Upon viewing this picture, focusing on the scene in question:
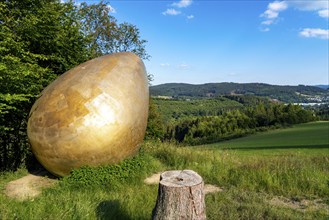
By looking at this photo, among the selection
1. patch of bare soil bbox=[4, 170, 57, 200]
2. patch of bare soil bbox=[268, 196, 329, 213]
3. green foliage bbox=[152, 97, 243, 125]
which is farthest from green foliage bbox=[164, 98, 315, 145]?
patch of bare soil bbox=[268, 196, 329, 213]

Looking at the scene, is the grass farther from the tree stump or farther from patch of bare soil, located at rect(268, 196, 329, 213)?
the tree stump

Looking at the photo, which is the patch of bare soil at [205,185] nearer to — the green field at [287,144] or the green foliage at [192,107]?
the green field at [287,144]

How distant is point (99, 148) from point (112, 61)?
290 cm

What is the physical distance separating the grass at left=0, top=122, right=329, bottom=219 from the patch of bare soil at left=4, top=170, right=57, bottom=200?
333mm

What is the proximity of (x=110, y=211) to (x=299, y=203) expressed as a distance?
A: 14.8 feet

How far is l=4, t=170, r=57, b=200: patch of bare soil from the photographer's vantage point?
28.5 feet

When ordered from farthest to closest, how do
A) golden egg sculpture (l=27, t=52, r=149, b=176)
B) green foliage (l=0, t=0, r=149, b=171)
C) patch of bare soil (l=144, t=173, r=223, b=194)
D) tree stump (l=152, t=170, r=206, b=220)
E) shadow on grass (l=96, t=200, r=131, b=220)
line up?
green foliage (l=0, t=0, r=149, b=171) < patch of bare soil (l=144, t=173, r=223, b=194) < golden egg sculpture (l=27, t=52, r=149, b=176) < shadow on grass (l=96, t=200, r=131, b=220) < tree stump (l=152, t=170, r=206, b=220)

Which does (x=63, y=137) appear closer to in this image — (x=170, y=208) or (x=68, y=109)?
(x=68, y=109)

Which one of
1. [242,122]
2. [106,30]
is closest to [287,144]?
[106,30]

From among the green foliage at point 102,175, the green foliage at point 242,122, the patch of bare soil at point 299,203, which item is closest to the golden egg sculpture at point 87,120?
the green foliage at point 102,175

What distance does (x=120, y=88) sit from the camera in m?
9.52

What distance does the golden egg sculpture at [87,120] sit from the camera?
886 centimetres

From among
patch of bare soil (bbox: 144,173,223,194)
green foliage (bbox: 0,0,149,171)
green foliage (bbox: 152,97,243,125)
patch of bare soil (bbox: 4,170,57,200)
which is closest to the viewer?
patch of bare soil (bbox: 4,170,57,200)

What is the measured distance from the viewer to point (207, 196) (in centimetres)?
814
